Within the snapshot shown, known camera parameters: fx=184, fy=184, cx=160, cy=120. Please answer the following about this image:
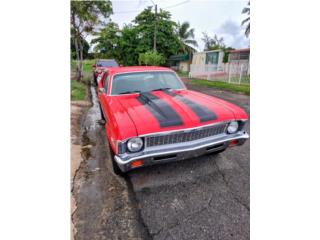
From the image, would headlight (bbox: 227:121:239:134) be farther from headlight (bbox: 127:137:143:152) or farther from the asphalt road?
headlight (bbox: 127:137:143:152)

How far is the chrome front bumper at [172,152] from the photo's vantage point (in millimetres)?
1979

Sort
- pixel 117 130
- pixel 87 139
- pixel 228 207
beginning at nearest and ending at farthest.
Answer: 1. pixel 117 130
2. pixel 228 207
3. pixel 87 139

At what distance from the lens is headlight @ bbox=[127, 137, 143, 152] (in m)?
1.97

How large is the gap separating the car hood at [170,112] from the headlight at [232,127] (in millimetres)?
113

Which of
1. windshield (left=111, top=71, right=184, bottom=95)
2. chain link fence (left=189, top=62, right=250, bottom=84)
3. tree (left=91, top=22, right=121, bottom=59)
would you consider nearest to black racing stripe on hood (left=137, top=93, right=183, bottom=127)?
windshield (left=111, top=71, right=184, bottom=95)

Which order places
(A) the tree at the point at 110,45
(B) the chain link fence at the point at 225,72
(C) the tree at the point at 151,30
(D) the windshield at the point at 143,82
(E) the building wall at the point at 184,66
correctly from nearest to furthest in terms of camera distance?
(D) the windshield at the point at 143,82
(B) the chain link fence at the point at 225,72
(C) the tree at the point at 151,30
(A) the tree at the point at 110,45
(E) the building wall at the point at 184,66

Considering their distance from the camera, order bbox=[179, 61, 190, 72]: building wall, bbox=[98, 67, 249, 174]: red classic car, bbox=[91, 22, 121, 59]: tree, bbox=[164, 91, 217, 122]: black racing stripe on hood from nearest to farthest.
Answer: bbox=[98, 67, 249, 174]: red classic car
bbox=[164, 91, 217, 122]: black racing stripe on hood
bbox=[91, 22, 121, 59]: tree
bbox=[179, 61, 190, 72]: building wall

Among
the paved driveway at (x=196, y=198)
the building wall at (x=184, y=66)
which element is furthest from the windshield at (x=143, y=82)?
the building wall at (x=184, y=66)

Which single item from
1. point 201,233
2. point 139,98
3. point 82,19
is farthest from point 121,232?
point 82,19

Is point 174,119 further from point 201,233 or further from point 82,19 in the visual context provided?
point 82,19

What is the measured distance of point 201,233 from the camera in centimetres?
175

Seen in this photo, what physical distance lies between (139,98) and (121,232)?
1751 mm

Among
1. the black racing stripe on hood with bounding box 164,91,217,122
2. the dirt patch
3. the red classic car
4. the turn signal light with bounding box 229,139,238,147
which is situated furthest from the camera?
the dirt patch

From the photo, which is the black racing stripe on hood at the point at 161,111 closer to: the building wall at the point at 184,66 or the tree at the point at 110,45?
the tree at the point at 110,45
